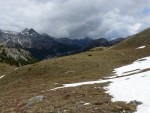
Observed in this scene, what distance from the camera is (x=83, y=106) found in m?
29.4

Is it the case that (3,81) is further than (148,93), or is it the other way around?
(3,81)

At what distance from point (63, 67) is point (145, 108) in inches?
2118

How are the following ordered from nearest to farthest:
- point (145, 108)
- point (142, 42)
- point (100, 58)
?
1. point (145, 108)
2. point (100, 58)
3. point (142, 42)

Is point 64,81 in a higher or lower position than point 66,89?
lower

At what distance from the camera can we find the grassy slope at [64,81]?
30578mm

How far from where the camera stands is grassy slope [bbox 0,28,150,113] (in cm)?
3058

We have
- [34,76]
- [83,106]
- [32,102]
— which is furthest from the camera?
[34,76]

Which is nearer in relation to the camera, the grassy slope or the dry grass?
the dry grass

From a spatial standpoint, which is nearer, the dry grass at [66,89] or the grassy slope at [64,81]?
the dry grass at [66,89]

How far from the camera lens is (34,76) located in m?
78.4

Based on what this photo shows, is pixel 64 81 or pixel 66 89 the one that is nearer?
pixel 66 89

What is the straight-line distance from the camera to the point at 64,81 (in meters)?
57.1

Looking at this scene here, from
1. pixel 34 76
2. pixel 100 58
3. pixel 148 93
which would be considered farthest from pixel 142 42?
pixel 148 93

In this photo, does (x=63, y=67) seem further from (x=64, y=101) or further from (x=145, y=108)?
(x=145, y=108)
